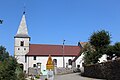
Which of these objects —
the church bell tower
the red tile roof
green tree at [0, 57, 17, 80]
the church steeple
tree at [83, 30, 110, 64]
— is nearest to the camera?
green tree at [0, 57, 17, 80]

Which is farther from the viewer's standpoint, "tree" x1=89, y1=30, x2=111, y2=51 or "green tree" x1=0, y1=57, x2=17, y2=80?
"tree" x1=89, y1=30, x2=111, y2=51

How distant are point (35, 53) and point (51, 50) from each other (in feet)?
20.0

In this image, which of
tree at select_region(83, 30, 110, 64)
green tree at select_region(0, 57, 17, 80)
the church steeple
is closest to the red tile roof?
the church steeple

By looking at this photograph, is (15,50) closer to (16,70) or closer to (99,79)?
(99,79)

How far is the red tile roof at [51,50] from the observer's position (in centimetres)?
9294

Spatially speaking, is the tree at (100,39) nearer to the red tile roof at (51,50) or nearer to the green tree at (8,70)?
the red tile roof at (51,50)

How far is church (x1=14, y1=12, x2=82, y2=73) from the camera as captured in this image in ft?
298

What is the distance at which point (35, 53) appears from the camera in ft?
302

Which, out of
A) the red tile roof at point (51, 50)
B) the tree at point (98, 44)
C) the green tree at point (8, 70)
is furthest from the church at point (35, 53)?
the green tree at point (8, 70)

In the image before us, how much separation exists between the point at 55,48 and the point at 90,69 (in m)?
49.0

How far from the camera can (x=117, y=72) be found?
1403 inches

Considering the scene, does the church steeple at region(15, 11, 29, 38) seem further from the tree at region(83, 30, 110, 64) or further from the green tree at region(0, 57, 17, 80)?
the green tree at region(0, 57, 17, 80)

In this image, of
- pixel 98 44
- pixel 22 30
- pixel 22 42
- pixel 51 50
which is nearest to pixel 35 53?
pixel 22 42

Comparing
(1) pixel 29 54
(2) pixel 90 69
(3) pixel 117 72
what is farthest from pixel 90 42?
(1) pixel 29 54
